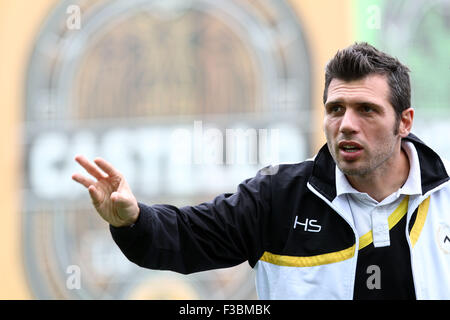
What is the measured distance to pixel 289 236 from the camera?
8.99ft

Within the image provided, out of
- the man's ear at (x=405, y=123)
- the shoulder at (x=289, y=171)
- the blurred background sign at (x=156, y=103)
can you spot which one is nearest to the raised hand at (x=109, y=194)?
the shoulder at (x=289, y=171)

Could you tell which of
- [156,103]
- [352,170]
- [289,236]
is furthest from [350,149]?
[156,103]

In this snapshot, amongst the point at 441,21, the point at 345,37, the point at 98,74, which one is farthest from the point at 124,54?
the point at 441,21

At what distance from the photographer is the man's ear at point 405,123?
2.91 metres

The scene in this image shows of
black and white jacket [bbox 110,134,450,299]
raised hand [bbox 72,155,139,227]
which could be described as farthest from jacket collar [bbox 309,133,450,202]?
raised hand [bbox 72,155,139,227]

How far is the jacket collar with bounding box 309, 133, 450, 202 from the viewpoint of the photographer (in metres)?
2.78

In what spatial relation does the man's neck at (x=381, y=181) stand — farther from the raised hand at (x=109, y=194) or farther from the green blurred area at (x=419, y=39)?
the green blurred area at (x=419, y=39)

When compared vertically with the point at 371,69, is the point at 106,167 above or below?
below

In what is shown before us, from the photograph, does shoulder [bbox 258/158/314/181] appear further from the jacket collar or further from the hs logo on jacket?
the hs logo on jacket

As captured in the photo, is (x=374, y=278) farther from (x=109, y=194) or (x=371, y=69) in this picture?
(x=109, y=194)

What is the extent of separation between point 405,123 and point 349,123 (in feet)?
1.10

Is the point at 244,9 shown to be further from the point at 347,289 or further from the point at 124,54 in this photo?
the point at 347,289

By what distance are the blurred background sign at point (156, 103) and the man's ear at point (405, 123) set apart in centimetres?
325
